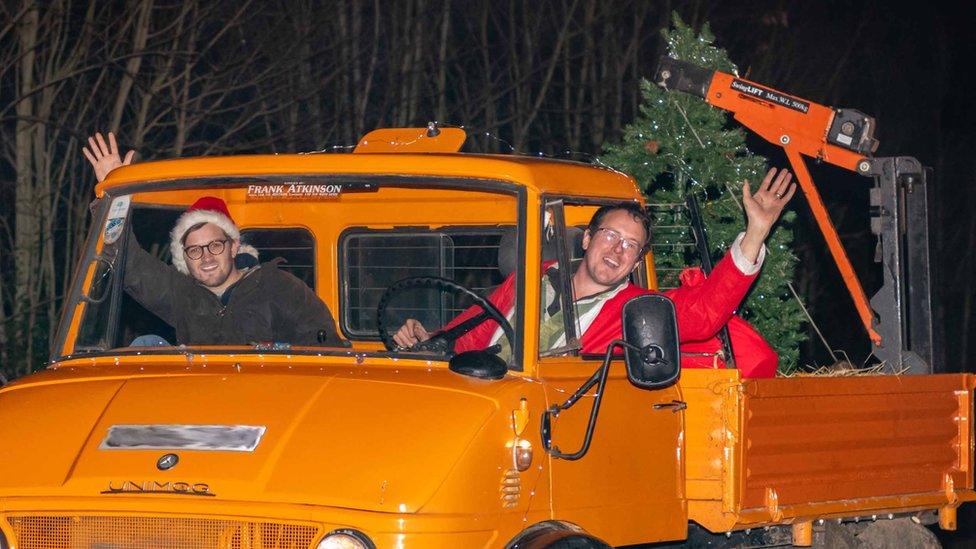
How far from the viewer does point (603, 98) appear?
75.9 feet

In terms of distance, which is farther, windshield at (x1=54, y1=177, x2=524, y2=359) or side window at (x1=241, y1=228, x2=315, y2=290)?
side window at (x1=241, y1=228, x2=315, y2=290)

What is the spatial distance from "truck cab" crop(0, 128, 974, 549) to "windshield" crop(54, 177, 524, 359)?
0.02m

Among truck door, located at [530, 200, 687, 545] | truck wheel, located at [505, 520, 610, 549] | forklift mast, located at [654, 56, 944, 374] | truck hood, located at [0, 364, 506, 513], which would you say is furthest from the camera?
forklift mast, located at [654, 56, 944, 374]

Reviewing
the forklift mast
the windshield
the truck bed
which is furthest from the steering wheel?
the forklift mast

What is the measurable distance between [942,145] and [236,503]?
29.3m

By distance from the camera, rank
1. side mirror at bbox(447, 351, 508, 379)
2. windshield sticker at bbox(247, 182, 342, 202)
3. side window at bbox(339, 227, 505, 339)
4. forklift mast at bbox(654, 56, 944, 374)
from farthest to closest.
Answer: forklift mast at bbox(654, 56, 944, 374)
side window at bbox(339, 227, 505, 339)
windshield sticker at bbox(247, 182, 342, 202)
side mirror at bbox(447, 351, 508, 379)

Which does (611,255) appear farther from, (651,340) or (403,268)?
(403,268)

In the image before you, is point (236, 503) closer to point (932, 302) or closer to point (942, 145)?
point (932, 302)

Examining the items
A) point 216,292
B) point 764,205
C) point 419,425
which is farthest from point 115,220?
point 764,205

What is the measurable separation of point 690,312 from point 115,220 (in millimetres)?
2146

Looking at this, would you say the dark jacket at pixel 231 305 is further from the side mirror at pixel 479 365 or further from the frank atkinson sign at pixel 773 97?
the frank atkinson sign at pixel 773 97

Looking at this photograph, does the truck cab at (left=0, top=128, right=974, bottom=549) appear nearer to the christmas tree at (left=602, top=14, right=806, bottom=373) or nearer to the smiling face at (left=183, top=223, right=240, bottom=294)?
the smiling face at (left=183, top=223, right=240, bottom=294)

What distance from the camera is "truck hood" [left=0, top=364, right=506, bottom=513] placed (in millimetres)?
4602

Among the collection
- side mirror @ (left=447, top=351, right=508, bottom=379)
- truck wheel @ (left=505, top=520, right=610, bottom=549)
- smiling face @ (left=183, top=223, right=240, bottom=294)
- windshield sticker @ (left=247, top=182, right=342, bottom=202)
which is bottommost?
truck wheel @ (left=505, top=520, right=610, bottom=549)
